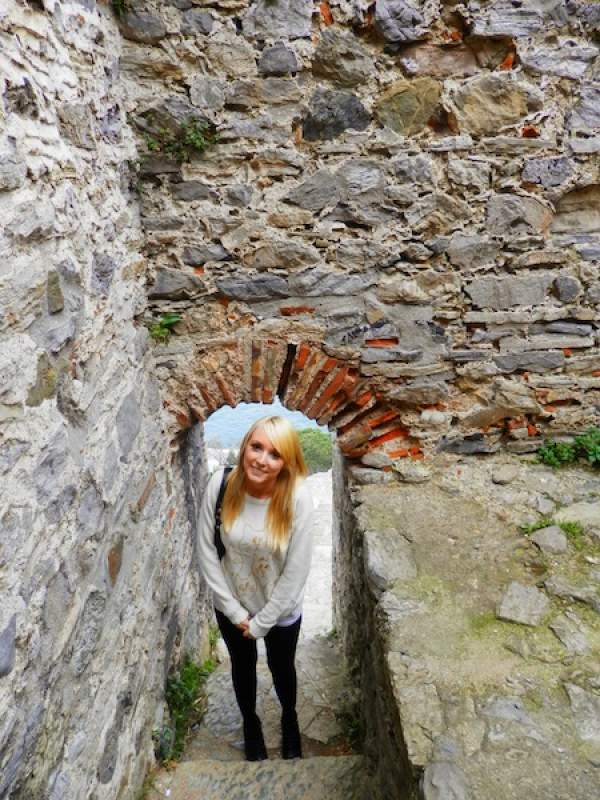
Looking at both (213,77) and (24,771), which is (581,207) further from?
(24,771)

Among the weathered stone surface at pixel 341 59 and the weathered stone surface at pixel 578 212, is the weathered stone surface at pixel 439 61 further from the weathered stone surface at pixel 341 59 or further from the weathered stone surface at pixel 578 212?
the weathered stone surface at pixel 578 212

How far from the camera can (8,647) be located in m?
1.33

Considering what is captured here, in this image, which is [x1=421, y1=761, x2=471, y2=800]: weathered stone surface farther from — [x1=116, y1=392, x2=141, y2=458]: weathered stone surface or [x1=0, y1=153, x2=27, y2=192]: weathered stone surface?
[x1=0, y1=153, x2=27, y2=192]: weathered stone surface

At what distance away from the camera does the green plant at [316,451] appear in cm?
1088

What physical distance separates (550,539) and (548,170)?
1822 millimetres

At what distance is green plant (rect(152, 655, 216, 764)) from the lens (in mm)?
→ 2687

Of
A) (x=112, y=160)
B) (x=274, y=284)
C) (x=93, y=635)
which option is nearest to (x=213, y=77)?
(x=112, y=160)

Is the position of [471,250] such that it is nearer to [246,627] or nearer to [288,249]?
[288,249]

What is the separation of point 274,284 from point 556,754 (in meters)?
2.27

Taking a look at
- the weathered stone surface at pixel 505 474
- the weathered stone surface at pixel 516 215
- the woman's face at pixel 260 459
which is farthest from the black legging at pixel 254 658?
the weathered stone surface at pixel 516 215

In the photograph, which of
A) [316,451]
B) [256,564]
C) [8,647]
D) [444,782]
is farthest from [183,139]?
[316,451]

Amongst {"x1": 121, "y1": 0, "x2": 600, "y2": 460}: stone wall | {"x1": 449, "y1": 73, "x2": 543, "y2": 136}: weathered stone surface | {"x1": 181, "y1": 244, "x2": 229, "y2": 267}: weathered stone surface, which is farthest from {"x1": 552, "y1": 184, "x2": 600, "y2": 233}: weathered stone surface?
{"x1": 181, "y1": 244, "x2": 229, "y2": 267}: weathered stone surface

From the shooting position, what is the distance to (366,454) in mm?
3209

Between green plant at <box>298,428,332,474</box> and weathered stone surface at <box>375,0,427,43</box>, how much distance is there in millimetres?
8499
